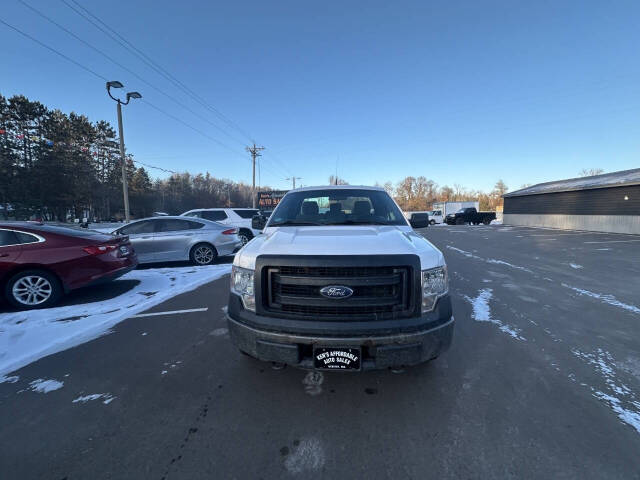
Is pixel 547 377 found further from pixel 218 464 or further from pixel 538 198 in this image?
pixel 538 198

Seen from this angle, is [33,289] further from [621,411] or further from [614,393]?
[614,393]

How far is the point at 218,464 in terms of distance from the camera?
1689 millimetres

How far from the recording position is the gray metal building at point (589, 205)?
712 inches

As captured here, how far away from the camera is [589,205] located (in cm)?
2089

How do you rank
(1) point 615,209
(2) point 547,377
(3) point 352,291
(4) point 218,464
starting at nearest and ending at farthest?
(4) point 218,464
(3) point 352,291
(2) point 547,377
(1) point 615,209

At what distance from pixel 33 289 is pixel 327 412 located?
5.33 meters

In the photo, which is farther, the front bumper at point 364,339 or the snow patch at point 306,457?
the front bumper at point 364,339

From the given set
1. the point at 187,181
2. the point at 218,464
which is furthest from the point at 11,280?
the point at 187,181

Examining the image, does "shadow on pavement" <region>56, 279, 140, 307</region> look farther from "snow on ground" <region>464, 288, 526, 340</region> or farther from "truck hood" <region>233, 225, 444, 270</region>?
"snow on ground" <region>464, 288, 526, 340</region>

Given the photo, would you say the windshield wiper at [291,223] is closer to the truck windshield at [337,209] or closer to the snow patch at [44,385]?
the truck windshield at [337,209]

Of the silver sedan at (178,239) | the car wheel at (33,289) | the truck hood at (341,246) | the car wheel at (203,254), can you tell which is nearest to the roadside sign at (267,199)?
the silver sedan at (178,239)

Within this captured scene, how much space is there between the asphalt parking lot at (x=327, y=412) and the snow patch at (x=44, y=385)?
5 cm

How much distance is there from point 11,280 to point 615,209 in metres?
29.8

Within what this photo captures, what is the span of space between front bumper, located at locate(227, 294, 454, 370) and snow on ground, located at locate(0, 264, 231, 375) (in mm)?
2858
